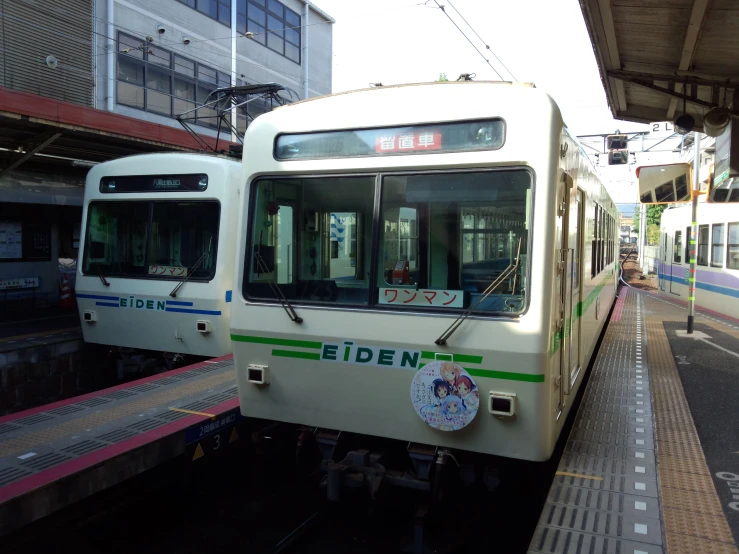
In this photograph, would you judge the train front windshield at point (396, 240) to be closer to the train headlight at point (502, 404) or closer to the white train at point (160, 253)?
the train headlight at point (502, 404)

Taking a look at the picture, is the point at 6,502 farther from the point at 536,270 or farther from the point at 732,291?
the point at 732,291

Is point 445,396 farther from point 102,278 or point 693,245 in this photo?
point 693,245

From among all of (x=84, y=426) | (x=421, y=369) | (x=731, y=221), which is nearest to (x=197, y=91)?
(x=731, y=221)

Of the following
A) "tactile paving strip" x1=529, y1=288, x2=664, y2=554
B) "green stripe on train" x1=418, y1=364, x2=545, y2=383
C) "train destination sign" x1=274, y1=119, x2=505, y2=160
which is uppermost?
"train destination sign" x1=274, y1=119, x2=505, y2=160

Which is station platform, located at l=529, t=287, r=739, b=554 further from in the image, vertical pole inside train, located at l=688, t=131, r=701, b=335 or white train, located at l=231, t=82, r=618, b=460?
vertical pole inside train, located at l=688, t=131, r=701, b=335

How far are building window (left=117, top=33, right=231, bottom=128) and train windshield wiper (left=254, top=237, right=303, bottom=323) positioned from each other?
14233 mm

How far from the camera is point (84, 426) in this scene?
4512mm

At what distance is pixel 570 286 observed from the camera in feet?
13.5

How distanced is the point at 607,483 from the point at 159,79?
18.3 m

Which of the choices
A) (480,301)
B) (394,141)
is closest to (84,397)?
(394,141)

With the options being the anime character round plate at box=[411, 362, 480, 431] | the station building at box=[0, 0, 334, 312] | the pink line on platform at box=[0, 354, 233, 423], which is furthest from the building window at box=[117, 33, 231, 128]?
the anime character round plate at box=[411, 362, 480, 431]

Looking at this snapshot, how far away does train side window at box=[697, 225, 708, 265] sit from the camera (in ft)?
47.1

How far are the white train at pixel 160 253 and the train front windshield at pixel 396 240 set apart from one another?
306cm

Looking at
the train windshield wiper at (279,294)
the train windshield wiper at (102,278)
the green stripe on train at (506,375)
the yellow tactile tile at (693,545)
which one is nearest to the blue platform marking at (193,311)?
the train windshield wiper at (102,278)
